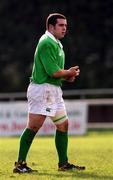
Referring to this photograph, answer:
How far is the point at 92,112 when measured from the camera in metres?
34.2

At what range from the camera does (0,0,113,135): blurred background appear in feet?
127

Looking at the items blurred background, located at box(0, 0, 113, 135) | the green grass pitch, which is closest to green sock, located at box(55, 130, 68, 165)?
the green grass pitch

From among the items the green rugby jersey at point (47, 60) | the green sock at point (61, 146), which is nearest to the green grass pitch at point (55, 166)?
the green sock at point (61, 146)

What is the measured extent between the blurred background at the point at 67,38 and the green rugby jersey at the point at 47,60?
27651 millimetres

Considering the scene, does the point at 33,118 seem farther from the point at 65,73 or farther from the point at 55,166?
the point at 55,166

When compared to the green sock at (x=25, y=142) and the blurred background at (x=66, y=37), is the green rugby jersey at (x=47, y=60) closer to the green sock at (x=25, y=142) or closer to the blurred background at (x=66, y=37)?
the green sock at (x=25, y=142)

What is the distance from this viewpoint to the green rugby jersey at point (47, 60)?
10164 mm

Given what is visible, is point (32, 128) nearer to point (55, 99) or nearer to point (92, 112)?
point (55, 99)

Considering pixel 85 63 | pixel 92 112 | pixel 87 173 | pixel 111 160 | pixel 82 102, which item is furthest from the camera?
pixel 85 63

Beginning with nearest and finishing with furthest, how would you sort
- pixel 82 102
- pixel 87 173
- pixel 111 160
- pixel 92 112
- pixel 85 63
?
Answer: pixel 87 173 → pixel 111 160 → pixel 82 102 → pixel 92 112 → pixel 85 63

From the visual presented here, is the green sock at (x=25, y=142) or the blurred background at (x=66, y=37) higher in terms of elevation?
the green sock at (x=25, y=142)

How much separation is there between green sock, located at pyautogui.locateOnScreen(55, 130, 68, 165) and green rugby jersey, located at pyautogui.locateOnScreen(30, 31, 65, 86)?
2.46 ft

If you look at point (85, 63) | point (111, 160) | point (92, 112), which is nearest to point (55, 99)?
point (111, 160)

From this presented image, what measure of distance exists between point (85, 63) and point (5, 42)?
178 inches
